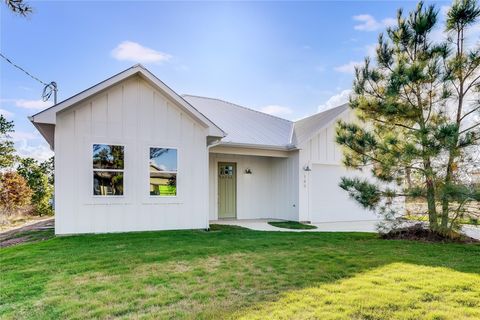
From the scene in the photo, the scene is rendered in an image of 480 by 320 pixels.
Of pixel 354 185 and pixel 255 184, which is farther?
pixel 255 184

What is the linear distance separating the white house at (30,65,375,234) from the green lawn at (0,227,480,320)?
1640mm

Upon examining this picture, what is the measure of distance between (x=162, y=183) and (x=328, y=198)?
273 inches

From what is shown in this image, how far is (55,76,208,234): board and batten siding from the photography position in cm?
830

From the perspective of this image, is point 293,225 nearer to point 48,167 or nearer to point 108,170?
point 108,170

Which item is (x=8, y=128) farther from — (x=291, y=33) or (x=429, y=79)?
(x=429, y=79)

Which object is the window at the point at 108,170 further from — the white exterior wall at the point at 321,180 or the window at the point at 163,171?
the white exterior wall at the point at 321,180

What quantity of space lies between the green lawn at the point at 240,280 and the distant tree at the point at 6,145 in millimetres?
13380

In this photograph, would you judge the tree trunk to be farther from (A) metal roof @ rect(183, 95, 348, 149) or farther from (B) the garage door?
(A) metal roof @ rect(183, 95, 348, 149)

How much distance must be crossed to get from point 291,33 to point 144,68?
6.48 meters

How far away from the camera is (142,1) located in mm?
10188

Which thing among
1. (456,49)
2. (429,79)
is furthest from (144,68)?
(456,49)

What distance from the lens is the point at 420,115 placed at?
819 cm

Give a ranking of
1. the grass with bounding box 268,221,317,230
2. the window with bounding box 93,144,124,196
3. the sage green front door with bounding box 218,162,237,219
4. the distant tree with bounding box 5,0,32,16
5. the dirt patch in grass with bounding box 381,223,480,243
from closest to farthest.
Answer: the distant tree with bounding box 5,0,32,16 → the dirt patch in grass with bounding box 381,223,480,243 → the window with bounding box 93,144,124,196 → the grass with bounding box 268,221,317,230 → the sage green front door with bounding box 218,162,237,219

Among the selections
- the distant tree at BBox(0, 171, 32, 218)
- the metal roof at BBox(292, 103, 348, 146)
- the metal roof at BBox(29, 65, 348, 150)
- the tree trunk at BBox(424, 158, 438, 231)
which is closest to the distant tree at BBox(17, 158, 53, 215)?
the distant tree at BBox(0, 171, 32, 218)
